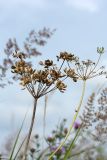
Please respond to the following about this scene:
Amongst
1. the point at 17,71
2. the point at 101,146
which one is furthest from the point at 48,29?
the point at 17,71

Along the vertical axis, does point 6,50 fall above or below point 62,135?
above

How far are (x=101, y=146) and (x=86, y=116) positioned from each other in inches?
27.9

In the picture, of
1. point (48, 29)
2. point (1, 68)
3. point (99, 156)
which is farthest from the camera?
point (48, 29)

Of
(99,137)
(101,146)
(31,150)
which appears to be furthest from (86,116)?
(31,150)

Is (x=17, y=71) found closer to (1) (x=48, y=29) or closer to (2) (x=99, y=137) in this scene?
(2) (x=99, y=137)

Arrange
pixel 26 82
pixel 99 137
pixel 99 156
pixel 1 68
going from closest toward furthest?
1. pixel 26 82
2. pixel 99 156
3. pixel 99 137
4. pixel 1 68

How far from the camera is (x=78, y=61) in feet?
10.3

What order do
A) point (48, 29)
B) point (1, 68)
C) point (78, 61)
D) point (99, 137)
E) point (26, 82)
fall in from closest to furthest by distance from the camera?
point (26, 82) < point (78, 61) < point (99, 137) < point (1, 68) < point (48, 29)

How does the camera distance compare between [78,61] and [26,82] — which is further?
[78,61]

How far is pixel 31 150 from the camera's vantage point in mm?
6055

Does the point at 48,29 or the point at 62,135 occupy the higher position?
the point at 48,29

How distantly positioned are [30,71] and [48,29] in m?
3.68

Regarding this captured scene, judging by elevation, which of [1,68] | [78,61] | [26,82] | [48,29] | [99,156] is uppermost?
[48,29]

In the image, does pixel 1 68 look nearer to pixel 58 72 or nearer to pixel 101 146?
pixel 101 146
